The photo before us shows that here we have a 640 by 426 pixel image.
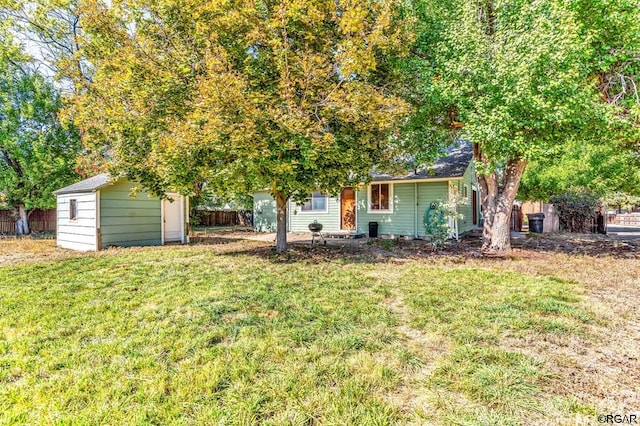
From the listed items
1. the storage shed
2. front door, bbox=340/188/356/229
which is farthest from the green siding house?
the storage shed

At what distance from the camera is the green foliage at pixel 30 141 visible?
14.9m

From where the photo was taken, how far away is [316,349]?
11.1 ft

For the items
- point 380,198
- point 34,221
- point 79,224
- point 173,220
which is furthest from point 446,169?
point 34,221

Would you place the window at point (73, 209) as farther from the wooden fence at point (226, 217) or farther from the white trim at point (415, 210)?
the white trim at point (415, 210)

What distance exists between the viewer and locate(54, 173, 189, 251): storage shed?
35.2ft

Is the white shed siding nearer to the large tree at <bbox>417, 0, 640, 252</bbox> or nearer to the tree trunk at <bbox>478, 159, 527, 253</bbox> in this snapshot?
the large tree at <bbox>417, 0, 640, 252</bbox>

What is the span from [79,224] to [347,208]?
1018 centimetres

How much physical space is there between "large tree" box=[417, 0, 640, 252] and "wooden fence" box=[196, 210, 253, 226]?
663 inches

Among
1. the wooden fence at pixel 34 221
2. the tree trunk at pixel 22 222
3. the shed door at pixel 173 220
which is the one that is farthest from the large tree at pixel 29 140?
the shed door at pixel 173 220

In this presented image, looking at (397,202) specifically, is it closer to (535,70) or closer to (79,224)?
(535,70)

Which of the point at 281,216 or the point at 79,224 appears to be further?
the point at 79,224

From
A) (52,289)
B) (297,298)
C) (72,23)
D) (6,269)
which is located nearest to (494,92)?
(297,298)

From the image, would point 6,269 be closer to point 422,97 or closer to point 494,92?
point 422,97

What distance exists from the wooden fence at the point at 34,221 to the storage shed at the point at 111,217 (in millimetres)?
7776
